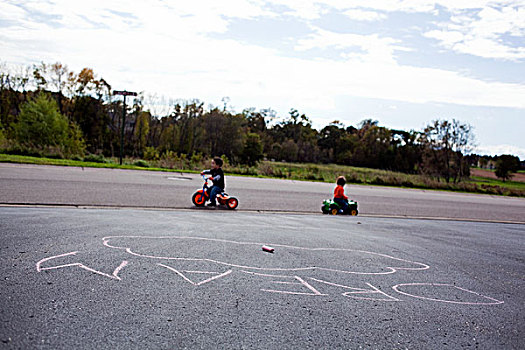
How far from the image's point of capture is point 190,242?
638 centimetres

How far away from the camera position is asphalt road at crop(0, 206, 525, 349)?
3395 millimetres

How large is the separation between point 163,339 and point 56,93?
44.5m

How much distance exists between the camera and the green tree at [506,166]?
1485 inches

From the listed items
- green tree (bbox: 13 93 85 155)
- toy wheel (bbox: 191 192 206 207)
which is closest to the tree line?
green tree (bbox: 13 93 85 155)

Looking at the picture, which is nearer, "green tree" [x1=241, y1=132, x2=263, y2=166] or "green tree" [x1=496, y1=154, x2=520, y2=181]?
"green tree" [x1=496, y1=154, x2=520, y2=181]

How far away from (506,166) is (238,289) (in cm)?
4076

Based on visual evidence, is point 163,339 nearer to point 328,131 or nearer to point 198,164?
point 198,164

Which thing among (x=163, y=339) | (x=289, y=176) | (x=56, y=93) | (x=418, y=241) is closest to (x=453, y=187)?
(x=289, y=176)

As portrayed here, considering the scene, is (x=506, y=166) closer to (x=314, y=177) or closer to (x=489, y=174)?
(x=489, y=174)

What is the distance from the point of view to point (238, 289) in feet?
14.6

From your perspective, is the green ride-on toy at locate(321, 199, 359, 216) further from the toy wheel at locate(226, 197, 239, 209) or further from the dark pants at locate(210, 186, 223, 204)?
the dark pants at locate(210, 186, 223, 204)

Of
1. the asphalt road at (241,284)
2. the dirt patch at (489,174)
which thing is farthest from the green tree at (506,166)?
the asphalt road at (241,284)

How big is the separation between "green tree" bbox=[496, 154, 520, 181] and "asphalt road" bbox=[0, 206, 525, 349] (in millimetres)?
33961

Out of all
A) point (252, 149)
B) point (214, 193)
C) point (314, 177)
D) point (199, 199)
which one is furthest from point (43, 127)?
point (252, 149)
